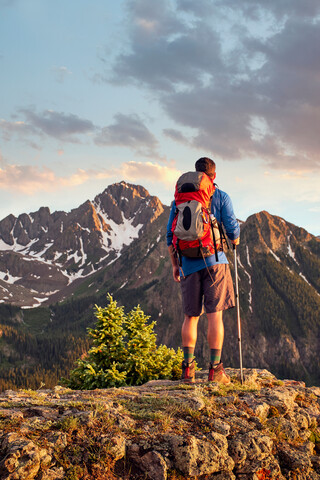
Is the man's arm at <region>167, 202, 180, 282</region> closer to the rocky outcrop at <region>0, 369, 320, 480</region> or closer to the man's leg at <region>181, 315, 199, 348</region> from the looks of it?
the man's leg at <region>181, 315, 199, 348</region>

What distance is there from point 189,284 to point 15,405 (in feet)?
16.9

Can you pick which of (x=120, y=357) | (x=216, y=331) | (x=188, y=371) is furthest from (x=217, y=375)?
(x=120, y=357)

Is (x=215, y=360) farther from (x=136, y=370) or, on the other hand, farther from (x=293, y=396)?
(x=136, y=370)

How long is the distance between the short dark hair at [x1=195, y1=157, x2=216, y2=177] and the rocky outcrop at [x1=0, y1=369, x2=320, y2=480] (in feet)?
18.8

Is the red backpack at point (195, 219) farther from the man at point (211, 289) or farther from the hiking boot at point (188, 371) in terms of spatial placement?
the hiking boot at point (188, 371)

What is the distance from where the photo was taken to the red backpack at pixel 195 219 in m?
9.38

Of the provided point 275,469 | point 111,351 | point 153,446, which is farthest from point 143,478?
point 111,351

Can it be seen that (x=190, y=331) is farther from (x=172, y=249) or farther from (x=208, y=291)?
(x=172, y=249)

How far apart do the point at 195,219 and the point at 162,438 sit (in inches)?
200

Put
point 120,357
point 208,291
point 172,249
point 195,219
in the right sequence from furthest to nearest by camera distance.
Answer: point 120,357
point 172,249
point 208,291
point 195,219

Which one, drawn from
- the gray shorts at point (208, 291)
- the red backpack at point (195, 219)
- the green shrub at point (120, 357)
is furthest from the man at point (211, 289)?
the green shrub at point (120, 357)

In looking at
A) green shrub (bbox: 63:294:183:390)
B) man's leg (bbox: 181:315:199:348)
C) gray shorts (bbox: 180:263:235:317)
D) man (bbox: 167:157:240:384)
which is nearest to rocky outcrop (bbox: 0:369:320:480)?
man (bbox: 167:157:240:384)

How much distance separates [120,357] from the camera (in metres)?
15.2

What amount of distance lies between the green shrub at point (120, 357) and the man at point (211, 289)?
4413mm
